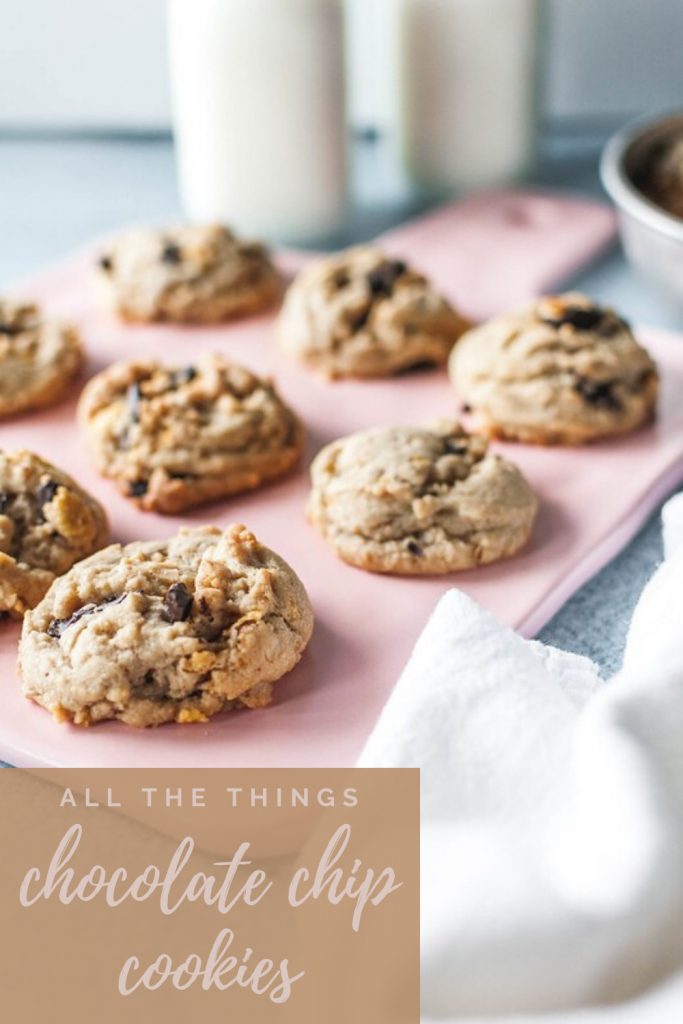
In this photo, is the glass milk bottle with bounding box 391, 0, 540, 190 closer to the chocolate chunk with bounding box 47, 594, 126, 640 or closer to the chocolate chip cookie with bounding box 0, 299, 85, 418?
the chocolate chip cookie with bounding box 0, 299, 85, 418

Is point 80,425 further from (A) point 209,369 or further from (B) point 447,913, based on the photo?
(B) point 447,913

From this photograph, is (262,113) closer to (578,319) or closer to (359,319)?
(359,319)

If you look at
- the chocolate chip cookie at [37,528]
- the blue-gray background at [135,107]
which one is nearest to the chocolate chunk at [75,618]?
the chocolate chip cookie at [37,528]

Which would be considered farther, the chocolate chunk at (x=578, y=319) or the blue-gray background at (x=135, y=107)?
the blue-gray background at (x=135, y=107)

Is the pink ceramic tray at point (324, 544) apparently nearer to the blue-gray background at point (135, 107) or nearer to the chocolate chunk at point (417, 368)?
the chocolate chunk at point (417, 368)

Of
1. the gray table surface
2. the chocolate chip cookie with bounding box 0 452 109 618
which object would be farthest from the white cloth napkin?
the gray table surface

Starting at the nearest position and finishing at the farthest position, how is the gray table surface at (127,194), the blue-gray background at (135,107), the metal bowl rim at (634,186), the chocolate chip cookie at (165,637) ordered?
the chocolate chip cookie at (165,637) → the metal bowl rim at (634,186) → the gray table surface at (127,194) → the blue-gray background at (135,107)

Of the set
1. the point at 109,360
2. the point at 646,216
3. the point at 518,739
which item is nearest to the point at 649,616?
the point at 518,739
